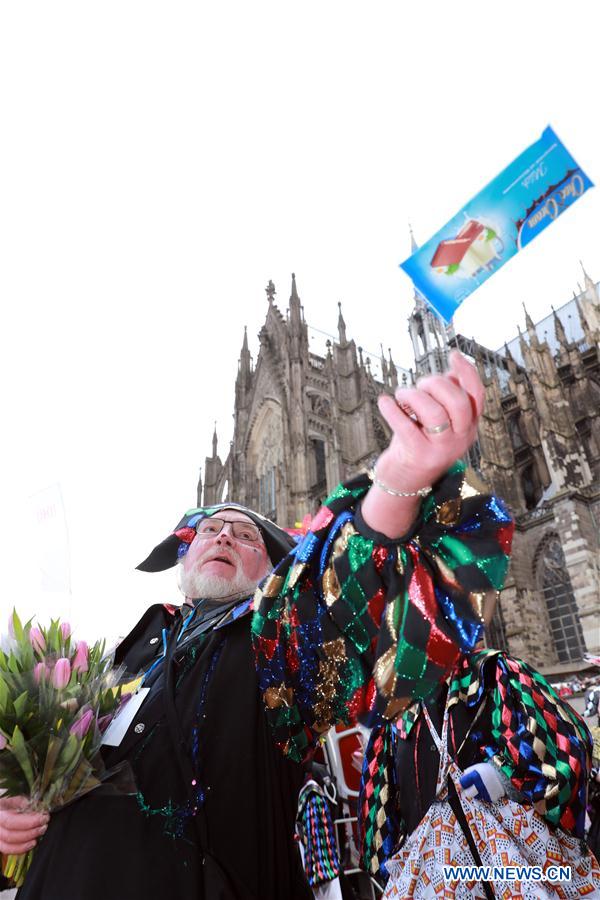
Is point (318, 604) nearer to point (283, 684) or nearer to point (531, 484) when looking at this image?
point (283, 684)

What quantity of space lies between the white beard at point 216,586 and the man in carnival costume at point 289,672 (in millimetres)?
189

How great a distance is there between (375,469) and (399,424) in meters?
0.21

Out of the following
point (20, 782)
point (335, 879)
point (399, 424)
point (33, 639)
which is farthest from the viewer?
point (335, 879)

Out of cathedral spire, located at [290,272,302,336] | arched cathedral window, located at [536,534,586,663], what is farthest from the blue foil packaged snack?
cathedral spire, located at [290,272,302,336]

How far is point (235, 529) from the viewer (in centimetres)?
233

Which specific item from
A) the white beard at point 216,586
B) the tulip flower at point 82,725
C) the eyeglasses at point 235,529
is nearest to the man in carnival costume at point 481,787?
the white beard at point 216,586

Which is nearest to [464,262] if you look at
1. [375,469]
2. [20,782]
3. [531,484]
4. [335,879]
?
[375,469]

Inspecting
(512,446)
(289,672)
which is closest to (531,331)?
(512,446)

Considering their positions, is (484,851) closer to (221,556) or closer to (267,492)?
(221,556)

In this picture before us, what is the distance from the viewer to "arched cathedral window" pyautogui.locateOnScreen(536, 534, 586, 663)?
15.8 m

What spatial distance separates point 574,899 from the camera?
1.56 m

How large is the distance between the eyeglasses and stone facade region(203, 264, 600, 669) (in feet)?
21.9

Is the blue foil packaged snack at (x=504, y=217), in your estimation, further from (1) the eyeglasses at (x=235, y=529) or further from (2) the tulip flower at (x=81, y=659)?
(2) the tulip flower at (x=81, y=659)

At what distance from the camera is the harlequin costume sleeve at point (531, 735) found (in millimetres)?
1757
